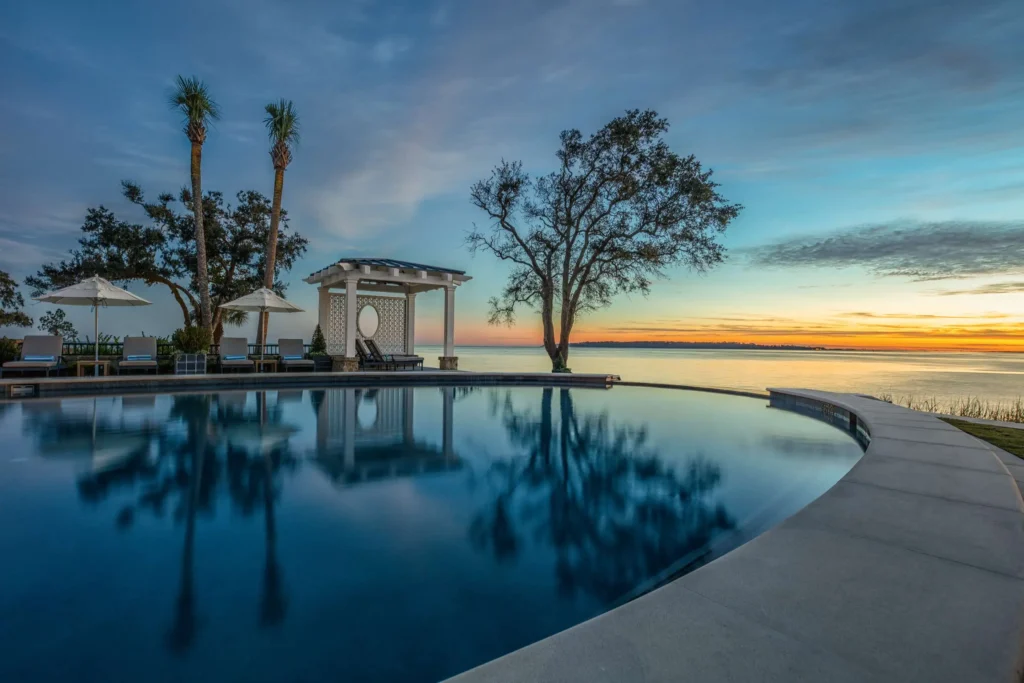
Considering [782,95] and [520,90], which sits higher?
[520,90]

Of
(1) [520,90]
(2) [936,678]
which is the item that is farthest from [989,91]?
(2) [936,678]

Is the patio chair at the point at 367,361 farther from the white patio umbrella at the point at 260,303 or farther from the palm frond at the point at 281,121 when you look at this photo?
the palm frond at the point at 281,121

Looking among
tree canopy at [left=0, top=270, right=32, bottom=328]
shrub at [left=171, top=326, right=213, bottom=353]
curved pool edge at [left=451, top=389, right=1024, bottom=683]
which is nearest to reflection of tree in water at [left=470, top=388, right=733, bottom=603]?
curved pool edge at [left=451, top=389, right=1024, bottom=683]

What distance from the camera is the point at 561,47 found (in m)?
11.3

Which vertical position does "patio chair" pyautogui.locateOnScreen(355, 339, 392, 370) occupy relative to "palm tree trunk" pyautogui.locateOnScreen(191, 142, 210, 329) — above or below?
below

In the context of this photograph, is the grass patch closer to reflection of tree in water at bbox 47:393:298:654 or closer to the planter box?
reflection of tree in water at bbox 47:393:298:654

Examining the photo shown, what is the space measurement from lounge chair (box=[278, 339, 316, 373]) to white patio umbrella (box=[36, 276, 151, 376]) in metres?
3.45

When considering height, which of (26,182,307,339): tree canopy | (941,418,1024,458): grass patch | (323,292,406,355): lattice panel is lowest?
(941,418,1024,458): grass patch

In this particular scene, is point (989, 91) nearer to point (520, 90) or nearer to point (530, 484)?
point (520, 90)

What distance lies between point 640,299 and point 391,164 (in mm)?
8994

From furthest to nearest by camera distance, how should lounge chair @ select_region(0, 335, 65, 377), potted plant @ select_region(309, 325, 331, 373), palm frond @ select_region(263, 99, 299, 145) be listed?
1. palm frond @ select_region(263, 99, 299, 145)
2. potted plant @ select_region(309, 325, 331, 373)
3. lounge chair @ select_region(0, 335, 65, 377)

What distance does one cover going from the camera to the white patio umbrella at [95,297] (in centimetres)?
1128

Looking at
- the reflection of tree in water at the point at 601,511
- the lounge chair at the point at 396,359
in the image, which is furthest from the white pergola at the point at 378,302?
the reflection of tree in water at the point at 601,511

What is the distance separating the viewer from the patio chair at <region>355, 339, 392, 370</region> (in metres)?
15.4
